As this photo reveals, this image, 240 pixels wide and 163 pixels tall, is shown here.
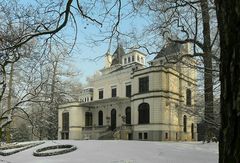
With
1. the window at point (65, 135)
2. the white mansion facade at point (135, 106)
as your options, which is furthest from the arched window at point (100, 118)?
the window at point (65, 135)

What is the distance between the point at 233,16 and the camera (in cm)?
256

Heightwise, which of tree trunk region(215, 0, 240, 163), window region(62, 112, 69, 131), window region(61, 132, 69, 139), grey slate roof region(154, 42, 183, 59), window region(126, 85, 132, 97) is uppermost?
grey slate roof region(154, 42, 183, 59)

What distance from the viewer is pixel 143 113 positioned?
153 ft

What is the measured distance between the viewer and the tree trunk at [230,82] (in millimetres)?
2461

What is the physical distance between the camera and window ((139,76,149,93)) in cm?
4662

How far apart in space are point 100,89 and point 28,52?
141 feet

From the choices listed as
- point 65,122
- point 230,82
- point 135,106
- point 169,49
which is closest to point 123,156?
point 169,49

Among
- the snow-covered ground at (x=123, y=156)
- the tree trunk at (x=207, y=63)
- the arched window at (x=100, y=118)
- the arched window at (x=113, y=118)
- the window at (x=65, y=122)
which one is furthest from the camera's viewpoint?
the window at (x=65, y=122)

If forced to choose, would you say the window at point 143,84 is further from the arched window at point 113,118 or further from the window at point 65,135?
the window at point 65,135

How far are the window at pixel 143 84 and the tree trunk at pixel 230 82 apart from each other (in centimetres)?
4391

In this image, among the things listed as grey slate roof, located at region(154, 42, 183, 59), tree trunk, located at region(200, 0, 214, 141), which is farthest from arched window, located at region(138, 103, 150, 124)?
tree trunk, located at region(200, 0, 214, 141)

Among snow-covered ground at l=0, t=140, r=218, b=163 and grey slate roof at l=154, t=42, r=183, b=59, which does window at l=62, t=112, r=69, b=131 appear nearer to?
grey slate roof at l=154, t=42, r=183, b=59

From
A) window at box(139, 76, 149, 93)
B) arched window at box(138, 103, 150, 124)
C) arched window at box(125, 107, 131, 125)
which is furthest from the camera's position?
arched window at box(125, 107, 131, 125)

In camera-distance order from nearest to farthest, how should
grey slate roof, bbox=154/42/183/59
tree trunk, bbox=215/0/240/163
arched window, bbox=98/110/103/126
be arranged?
1. tree trunk, bbox=215/0/240/163
2. grey slate roof, bbox=154/42/183/59
3. arched window, bbox=98/110/103/126
